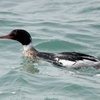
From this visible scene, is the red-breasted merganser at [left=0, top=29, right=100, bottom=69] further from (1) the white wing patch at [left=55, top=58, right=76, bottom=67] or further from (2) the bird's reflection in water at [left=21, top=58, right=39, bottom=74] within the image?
(2) the bird's reflection in water at [left=21, top=58, right=39, bottom=74]

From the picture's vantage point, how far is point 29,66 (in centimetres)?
1386

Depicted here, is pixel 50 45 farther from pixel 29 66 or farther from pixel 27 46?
pixel 29 66

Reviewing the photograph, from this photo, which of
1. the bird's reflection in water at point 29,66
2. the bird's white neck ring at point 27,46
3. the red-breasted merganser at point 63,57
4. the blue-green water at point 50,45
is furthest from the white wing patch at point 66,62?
the bird's white neck ring at point 27,46

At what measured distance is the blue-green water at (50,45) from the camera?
11547 mm

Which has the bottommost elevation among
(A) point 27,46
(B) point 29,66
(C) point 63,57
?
(B) point 29,66

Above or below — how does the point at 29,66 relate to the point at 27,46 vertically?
below

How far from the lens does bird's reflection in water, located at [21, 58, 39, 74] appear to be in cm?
1340

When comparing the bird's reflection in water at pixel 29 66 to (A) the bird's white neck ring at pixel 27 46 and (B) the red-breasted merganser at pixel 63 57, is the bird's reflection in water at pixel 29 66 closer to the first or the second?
(B) the red-breasted merganser at pixel 63 57

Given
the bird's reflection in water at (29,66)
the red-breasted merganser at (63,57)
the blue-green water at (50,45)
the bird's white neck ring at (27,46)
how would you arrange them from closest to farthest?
the blue-green water at (50,45)
the bird's reflection in water at (29,66)
the red-breasted merganser at (63,57)
the bird's white neck ring at (27,46)

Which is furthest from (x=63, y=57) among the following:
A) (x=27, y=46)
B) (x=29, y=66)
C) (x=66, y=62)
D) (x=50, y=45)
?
(x=50, y=45)

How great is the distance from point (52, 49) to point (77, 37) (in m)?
1.29

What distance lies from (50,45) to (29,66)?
2.17 meters

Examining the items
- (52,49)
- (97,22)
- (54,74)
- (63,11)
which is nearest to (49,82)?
(54,74)

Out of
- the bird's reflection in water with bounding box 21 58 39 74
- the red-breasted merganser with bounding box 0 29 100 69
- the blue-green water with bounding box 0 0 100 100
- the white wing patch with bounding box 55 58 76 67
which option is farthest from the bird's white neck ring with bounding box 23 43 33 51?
the white wing patch with bounding box 55 58 76 67
